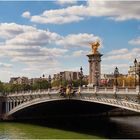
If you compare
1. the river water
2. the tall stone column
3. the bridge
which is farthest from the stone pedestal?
the river water

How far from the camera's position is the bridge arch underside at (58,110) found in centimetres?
6667

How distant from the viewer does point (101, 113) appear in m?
78.1

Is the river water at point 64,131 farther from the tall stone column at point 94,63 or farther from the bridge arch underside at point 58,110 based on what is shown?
the tall stone column at point 94,63

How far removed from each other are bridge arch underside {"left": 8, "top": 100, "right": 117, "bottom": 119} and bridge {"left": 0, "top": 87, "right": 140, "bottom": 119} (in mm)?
1040

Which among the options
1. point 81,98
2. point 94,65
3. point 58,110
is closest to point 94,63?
point 94,65

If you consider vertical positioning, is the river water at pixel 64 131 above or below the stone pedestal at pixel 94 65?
below

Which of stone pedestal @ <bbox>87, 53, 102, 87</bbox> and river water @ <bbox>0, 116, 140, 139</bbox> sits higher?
stone pedestal @ <bbox>87, 53, 102, 87</bbox>

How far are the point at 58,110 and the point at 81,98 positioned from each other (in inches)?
864

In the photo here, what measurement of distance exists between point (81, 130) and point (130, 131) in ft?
21.7

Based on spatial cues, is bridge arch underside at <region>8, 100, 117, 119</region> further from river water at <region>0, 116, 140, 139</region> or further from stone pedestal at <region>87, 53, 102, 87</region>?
stone pedestal at <region>87, 53, 102, 87</region>

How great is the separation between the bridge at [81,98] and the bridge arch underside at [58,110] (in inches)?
40.9

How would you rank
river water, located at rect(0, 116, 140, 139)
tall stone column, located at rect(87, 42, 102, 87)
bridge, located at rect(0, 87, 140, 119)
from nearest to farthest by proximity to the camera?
1. bridge, located at rect(0, 87, 140, 119)
2. river water, located at rect(0, 116, 140, 139)
3. tall stone column, located at rect(87, 42, 102, 87)

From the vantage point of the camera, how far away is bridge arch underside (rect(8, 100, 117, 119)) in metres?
66.7

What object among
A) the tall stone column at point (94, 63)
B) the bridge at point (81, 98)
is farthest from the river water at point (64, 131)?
the tall stone column at point (94, 63)
